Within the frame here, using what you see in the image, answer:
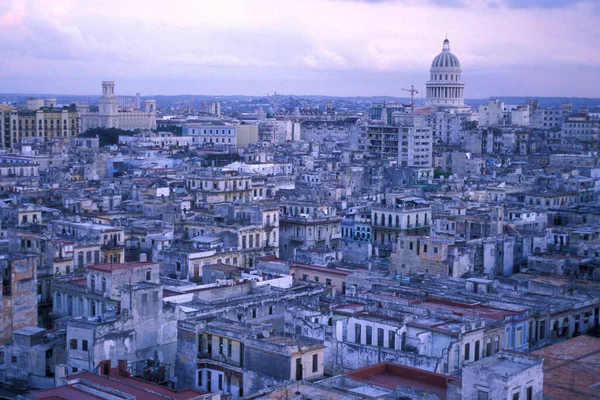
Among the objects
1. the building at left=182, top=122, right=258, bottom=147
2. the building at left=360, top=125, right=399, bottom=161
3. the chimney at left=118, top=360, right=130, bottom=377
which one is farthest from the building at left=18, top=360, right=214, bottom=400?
the building at left=182, top=122, right=258, bottom=147

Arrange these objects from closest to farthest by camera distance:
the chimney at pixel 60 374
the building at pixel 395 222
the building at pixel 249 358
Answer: the building at pixel 249 358 < the chimney at pixel 60 374 < the building at pixel 395 222

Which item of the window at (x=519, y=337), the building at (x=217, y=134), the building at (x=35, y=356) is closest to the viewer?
the building at (x=35, y=356)

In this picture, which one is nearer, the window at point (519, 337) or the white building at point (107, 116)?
the window at point (519, 337)

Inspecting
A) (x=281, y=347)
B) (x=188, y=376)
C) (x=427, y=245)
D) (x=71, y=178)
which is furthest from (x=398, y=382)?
(x=71, y=178)

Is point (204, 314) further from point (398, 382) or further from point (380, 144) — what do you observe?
point (380, 144)

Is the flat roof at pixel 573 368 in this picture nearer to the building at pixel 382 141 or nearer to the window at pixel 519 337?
the window at pixel 519 337

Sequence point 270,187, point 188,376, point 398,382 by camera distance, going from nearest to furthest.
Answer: point 398,382 < point 188,376 < point 270,187

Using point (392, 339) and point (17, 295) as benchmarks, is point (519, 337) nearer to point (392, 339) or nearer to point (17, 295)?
point (392, 339)

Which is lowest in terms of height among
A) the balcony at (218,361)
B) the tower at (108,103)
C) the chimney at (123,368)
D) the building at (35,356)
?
the building at (35,356)

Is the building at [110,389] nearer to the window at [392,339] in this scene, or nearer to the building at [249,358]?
the building at [249,358]

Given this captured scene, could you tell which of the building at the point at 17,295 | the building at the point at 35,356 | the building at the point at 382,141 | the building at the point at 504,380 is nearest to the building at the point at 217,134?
the building at the point at 382,141

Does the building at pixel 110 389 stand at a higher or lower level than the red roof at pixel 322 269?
lower
